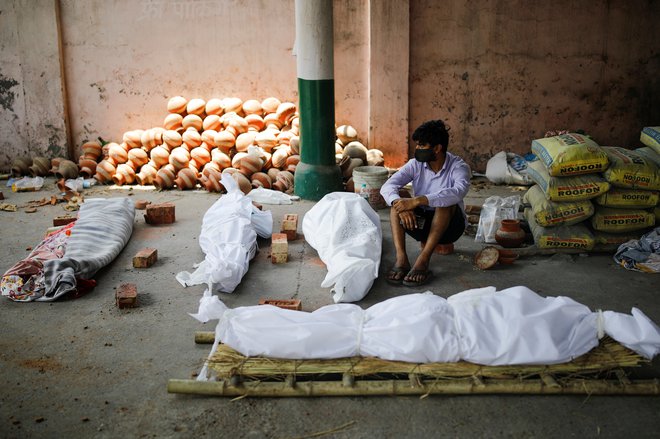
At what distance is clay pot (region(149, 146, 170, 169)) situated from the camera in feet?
27.0

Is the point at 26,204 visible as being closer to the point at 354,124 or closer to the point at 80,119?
the point at 80,119

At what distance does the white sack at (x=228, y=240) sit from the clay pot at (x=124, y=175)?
8.77ft

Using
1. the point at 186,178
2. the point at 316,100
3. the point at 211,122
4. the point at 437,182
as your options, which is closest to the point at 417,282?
the point at 437,182

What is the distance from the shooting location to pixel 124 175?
8.33 meters

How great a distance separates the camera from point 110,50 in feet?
28.8

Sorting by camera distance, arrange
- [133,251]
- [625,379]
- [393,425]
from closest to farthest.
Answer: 1. [393,425]
2. [625,379]
3. [133,251]

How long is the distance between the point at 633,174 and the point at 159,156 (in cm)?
589

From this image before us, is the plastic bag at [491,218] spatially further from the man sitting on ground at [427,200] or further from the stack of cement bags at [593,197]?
the man sitting on ground at [427,200]

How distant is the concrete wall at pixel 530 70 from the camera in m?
8.51

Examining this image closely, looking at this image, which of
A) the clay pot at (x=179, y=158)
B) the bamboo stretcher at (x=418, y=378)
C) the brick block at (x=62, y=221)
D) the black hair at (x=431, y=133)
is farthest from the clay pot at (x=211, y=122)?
the bamboo stretcher at (x=418, y=378)

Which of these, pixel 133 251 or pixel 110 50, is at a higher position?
pixel 110 50

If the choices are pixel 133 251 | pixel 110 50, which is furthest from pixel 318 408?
pixel 110 50

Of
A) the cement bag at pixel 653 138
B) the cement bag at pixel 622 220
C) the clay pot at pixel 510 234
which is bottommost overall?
the clay pot at pixel 510 234

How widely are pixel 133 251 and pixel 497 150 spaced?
570cm
